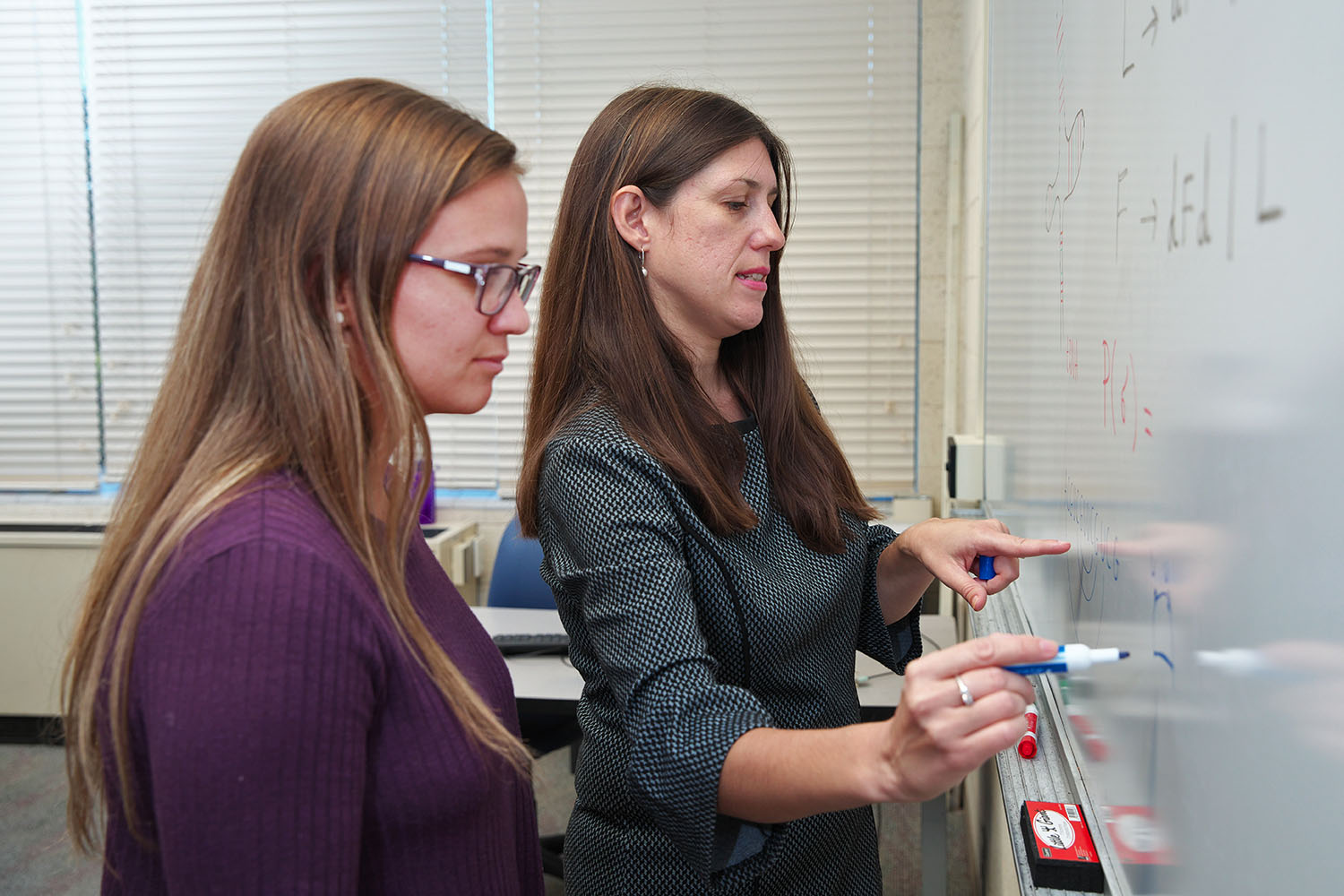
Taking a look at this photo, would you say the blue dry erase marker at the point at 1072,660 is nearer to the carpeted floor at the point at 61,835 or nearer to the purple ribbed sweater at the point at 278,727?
the purple ribbed sweater at the point at 278,727

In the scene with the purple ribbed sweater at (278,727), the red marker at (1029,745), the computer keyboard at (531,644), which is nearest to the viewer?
the purple ribbed sweater at (278,727)

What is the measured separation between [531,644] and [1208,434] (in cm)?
193

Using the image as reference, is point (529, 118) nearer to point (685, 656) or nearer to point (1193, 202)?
point (685, 656)

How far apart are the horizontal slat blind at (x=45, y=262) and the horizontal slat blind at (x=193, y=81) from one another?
10 cm

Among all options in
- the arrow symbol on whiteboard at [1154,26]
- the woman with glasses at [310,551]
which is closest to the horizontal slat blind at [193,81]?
the woman with glasses at [310,551]

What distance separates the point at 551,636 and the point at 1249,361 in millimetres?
2016

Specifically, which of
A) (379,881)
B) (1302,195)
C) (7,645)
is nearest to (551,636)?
(379,881)

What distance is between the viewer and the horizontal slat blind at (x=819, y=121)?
3.53 meters

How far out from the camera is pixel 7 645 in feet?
12.3

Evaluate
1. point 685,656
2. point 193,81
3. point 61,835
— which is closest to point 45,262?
point 193,81

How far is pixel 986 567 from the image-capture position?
3.88 feet

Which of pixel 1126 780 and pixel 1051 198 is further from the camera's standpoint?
pixel 1051 198

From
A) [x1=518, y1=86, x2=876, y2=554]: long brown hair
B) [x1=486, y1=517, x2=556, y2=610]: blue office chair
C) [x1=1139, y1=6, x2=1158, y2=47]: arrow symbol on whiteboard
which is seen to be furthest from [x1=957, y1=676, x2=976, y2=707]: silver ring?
[x1=486, y1=517, x2=556, y2=610]: blue office chair

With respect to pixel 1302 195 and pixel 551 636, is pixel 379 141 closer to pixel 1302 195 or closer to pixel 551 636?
pixel 1302 195
